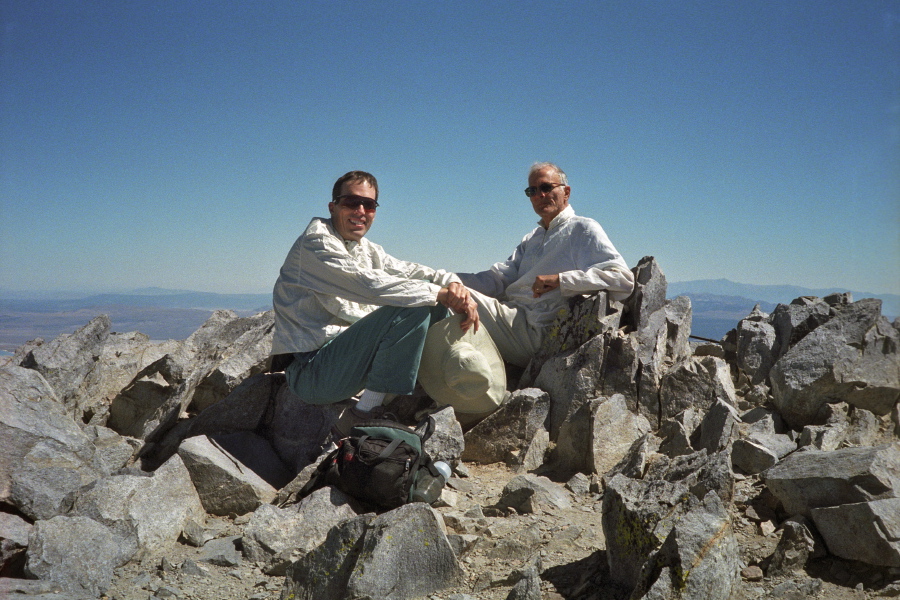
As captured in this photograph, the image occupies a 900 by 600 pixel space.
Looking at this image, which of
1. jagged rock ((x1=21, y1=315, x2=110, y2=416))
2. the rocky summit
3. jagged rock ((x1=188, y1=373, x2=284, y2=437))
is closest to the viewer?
the rocky summit

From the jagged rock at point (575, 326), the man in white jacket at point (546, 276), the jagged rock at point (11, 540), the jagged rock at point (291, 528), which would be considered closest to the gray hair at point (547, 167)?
the man in white jacket at point (546, 276)

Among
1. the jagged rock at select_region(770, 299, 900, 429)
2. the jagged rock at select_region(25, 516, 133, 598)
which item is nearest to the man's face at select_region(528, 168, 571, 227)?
the jagged rock at select_region(770, 299, 900, 429)

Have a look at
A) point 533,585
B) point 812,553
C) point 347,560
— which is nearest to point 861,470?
point 812,553

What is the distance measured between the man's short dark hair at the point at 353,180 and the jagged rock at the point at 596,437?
311 centimetres

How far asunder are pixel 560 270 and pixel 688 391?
208 cm

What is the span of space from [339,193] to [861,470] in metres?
5.07

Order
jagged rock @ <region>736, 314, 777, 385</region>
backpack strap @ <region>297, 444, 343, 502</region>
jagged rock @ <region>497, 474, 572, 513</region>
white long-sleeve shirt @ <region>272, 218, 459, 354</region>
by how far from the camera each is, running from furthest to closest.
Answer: jagged rock @ <region>736, 314, 777, 385</region> < white long-sleeve shirt @ <region>272, 218, 459, 354</region> < backpack strap @ <region>297, 444, 343, 502</region> < jagged rock @ <region>497, 474, 572, 513</region>

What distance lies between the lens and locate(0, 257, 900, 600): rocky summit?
402cm

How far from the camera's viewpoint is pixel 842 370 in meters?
6.78

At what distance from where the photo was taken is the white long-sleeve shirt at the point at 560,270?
7.72 meters

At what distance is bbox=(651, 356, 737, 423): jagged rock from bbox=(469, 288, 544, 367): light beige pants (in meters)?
1.59

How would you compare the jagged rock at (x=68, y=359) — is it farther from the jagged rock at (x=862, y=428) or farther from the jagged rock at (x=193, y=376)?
the jagged rock at (x=862, y=428)

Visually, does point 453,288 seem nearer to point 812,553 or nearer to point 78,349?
point 812,553

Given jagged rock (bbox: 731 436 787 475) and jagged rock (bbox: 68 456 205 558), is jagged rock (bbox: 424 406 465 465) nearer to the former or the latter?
jagged rock (bbox: 68 456 205 558)
